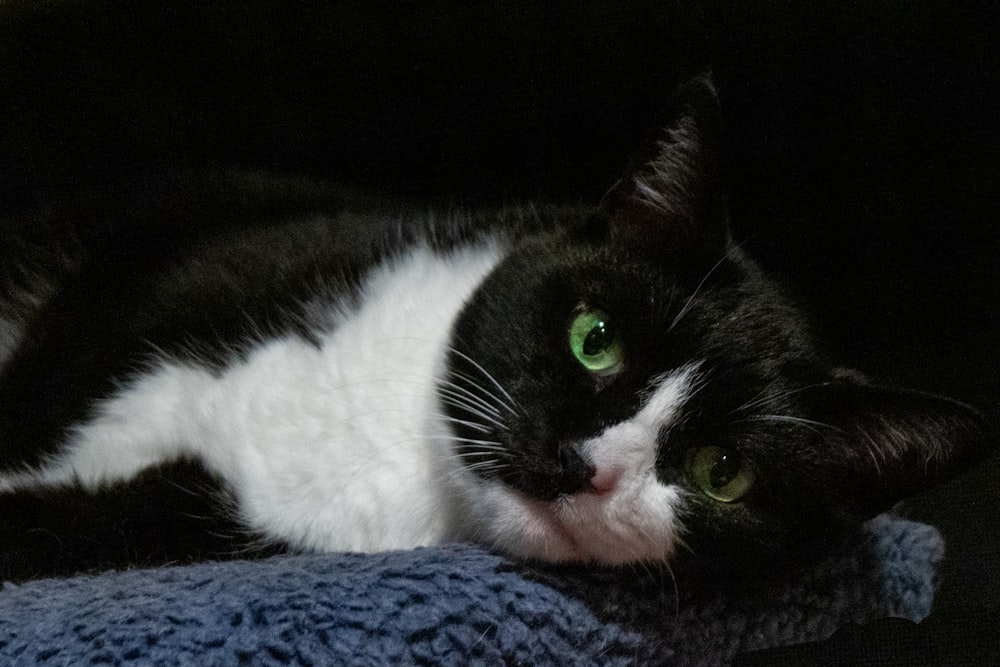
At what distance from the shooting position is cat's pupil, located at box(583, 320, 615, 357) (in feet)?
2.93

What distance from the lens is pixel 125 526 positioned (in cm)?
99

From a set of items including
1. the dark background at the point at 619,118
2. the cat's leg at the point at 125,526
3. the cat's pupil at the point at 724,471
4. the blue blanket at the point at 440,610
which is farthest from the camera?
→ the dark background at the point at 619,118

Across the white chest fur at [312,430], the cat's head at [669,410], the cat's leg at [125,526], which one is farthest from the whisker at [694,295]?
the cat's leg at [125,526]

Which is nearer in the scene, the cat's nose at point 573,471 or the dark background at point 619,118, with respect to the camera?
the cat's nose at point 573,471

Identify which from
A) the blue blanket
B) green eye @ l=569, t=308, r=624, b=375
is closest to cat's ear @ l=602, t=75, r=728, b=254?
green eye @ l=569, t=308, r=624, b=375

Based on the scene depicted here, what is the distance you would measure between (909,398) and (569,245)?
0.44 metres

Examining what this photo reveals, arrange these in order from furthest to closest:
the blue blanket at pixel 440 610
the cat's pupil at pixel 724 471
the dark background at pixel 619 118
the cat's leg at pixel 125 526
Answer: the dark background at pixel 619 118
the cat's leg at pixel 125 526
the cat's pupil at pixel 724 471
the blue blanket at pixel 440 610

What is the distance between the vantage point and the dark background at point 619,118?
109 centimetres

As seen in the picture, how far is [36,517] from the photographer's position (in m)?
0.98

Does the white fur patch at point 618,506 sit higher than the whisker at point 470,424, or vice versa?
the whisker at point 470,424

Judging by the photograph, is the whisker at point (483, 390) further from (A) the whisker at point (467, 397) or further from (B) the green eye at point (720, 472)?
(B) the green eye at point (720, 472)

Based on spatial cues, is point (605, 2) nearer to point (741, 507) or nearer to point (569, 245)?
point (569, 245)

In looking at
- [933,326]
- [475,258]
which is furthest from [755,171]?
[475,258]

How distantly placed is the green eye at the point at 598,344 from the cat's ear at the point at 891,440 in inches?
9.3
